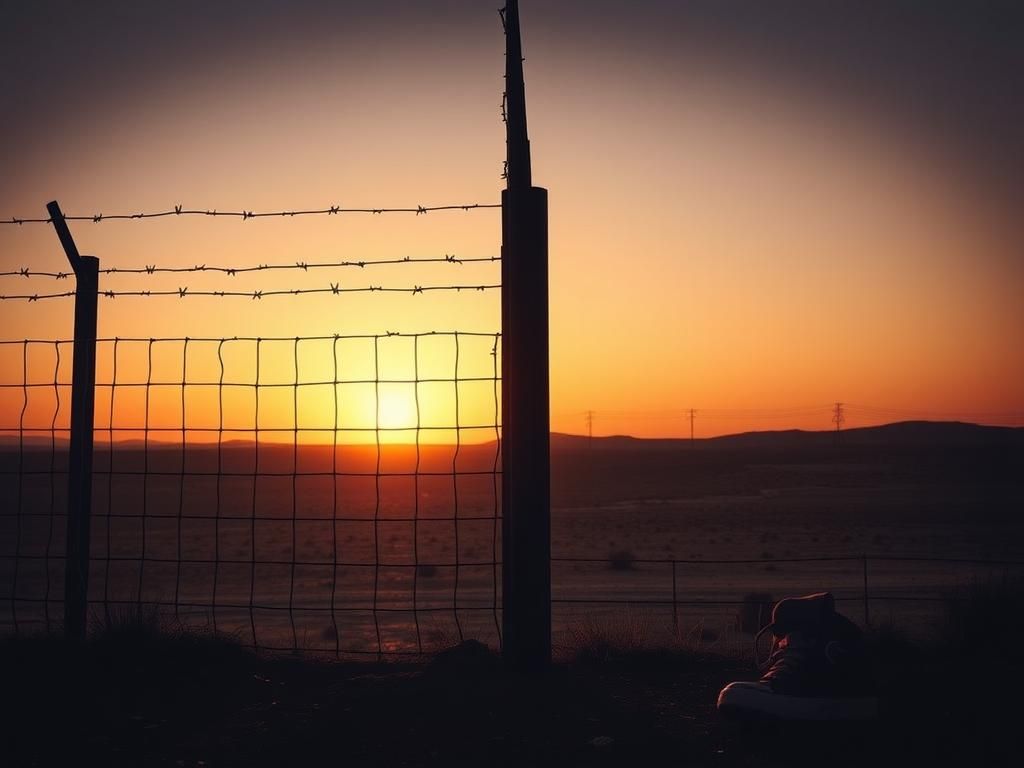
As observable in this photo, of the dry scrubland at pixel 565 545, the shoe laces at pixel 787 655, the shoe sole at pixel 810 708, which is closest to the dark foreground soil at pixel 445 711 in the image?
the shoe sole at pixel 810 708

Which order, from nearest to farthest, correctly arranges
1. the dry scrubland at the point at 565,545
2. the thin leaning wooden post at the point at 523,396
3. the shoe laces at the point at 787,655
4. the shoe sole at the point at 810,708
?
the shoe sole at the point at 810,708, the shoe laces at the point at 787,655, the thin leaning wooden post at the point at 523,396, the dry scrubland at the point at 565,545

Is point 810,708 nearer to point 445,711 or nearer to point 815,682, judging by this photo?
point 815,682

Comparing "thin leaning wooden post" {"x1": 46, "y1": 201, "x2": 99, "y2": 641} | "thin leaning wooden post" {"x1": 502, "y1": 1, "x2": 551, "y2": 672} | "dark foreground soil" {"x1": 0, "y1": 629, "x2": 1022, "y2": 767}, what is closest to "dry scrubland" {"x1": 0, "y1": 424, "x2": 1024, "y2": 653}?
"thin leaning wooden post" {"x1": 46, "y1": 201, "x2": 99, "y2": 641}

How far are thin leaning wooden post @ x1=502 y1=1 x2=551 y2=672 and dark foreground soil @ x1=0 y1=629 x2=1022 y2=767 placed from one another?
37cm

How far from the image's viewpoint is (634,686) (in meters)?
6.75

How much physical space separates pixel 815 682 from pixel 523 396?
282cm

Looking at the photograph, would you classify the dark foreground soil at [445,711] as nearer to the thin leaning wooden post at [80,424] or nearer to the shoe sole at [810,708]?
the shoe sole at [810,708]

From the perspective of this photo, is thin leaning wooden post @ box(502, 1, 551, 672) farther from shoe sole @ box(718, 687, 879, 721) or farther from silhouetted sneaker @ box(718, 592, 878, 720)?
shoe sole @ box(718, 687, 879, 721)

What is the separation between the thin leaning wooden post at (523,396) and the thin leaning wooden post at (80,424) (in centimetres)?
364

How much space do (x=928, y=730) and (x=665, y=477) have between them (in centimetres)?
10660

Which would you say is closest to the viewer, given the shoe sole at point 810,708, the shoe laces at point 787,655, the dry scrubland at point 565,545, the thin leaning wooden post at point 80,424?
the shoe sole at point 810,708

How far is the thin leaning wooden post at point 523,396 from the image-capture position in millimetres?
6895

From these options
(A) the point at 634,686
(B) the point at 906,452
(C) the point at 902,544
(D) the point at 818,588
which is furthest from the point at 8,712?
(B) the point at 906,452

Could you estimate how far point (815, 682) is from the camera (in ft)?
17.2
